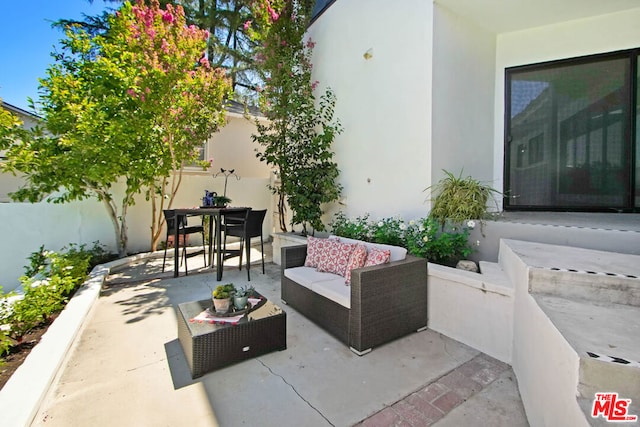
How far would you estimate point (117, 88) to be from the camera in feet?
18.7

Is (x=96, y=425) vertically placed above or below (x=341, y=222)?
below

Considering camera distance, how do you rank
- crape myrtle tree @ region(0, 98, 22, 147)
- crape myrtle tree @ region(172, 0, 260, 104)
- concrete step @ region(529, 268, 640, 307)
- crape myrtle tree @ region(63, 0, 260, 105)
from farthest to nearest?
crape myrtle tree @ region(172, 0, 260, 104)
crape myrtle tree @ region(63, 0, 260, 105)
crape myrtle tree @ region(0, 98, 22, 147)
concrete step @ region(529, 268, 640, 307)

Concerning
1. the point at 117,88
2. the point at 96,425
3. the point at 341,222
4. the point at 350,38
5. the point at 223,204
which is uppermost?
the point at 350,38

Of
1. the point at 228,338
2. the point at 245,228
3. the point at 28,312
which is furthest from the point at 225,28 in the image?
the point at 228,338

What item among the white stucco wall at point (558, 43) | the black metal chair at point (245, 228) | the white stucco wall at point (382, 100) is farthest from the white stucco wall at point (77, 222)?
the white stucco wall at point (558, 43)

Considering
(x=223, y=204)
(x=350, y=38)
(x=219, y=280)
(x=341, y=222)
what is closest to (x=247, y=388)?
(x=219, y=280)

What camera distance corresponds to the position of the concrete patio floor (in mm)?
2025

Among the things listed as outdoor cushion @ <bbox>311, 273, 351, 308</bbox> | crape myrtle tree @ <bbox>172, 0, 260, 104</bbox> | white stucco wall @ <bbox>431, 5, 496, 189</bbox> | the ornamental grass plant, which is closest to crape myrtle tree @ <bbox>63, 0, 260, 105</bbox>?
crape myrtle tree @ <bbox>172, 0, 260, 104</bbox>

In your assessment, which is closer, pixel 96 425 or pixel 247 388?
pixel 96 425

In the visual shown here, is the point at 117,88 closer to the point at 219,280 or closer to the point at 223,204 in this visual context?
the point at 223,204

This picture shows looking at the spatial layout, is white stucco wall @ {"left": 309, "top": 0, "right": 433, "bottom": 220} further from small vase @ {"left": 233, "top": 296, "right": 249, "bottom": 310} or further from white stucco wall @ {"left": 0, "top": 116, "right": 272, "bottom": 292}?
white stucco wall @ {"left": 0, "top": 116, "right": 272, "bottom": 292}

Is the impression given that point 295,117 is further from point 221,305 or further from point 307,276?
point 221,305

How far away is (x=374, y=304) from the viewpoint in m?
2.83

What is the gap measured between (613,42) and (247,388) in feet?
20.7
